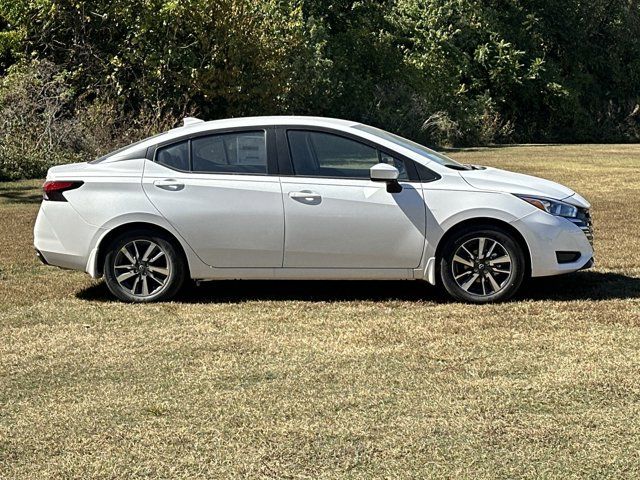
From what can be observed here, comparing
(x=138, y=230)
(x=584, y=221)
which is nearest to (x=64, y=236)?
(x=138, y=230)

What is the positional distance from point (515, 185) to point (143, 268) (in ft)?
10.5

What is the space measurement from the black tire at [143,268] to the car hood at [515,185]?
99.6 inches

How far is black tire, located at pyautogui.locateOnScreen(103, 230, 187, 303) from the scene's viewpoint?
9.37 m

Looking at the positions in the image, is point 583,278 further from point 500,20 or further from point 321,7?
point 500,20

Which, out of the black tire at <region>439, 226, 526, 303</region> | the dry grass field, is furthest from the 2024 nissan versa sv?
the dry grass field

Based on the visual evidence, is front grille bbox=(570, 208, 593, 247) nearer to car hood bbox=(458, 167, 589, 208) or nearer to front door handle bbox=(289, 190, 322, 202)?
car hood bbox=(458, 167, 589, 208)

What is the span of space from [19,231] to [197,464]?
409 inches

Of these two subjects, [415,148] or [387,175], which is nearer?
[387,175]

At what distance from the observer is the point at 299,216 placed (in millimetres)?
9234

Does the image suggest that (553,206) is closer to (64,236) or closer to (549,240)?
(549,240)

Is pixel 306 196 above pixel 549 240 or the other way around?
above

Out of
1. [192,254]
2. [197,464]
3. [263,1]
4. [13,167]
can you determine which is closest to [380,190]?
[192,254]

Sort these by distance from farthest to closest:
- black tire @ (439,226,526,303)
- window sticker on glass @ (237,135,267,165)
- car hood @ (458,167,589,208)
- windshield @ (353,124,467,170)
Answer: windshield @ (353,124,467,170), window sticker on glass @ (237,135,267,165), car hood @ (458,167,589,208), black tire @ (439,226,526,303)

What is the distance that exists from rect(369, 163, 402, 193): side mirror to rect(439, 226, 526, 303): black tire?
0.64 m
